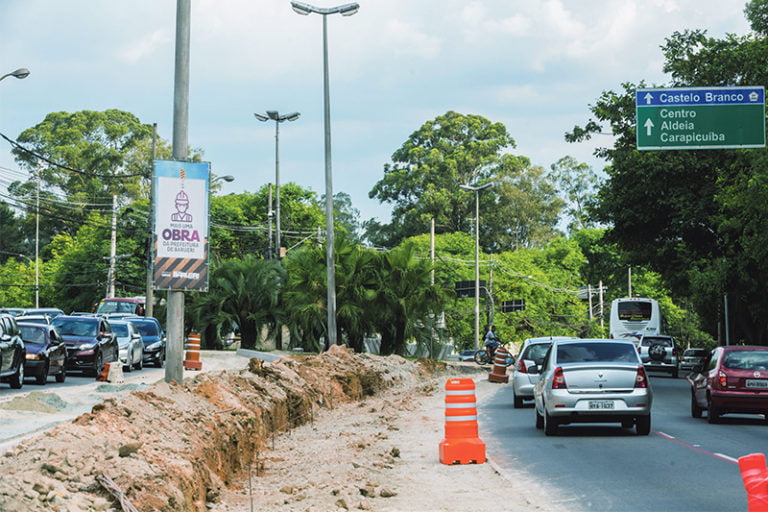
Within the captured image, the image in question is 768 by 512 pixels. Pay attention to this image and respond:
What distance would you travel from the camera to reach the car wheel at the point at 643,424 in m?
18.1

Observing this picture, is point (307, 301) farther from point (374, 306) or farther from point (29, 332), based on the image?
point (29, 332)

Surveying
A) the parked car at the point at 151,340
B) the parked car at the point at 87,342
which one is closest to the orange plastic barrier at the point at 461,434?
the parked car at the point at 87,342

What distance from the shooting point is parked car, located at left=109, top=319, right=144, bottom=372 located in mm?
34031

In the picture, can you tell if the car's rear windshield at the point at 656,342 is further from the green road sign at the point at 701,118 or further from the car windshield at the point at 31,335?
the car windshield at the point at 31,335

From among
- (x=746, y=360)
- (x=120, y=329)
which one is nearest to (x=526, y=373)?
(x=746, y=360)

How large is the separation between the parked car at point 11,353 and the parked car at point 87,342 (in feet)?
19.1

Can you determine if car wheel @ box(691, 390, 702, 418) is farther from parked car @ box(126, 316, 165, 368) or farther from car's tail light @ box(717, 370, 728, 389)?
parked car @ box(126, 316, 165, 368)

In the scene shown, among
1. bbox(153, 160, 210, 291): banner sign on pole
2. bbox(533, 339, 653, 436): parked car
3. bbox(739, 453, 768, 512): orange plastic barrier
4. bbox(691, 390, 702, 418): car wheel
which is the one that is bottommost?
bbox(691, 390, 702, 418): car wheel

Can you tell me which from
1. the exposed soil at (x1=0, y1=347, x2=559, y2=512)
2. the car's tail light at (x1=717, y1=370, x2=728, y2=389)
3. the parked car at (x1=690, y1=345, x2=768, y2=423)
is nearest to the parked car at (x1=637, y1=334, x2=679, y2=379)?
the parked car at (x1=690, y1=345, x2=768, y2=423)

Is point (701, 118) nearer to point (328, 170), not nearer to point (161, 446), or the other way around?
point (328, 170)

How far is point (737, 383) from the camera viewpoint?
20766 millimetres

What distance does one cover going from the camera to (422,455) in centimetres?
1556

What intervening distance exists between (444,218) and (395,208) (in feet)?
20.7

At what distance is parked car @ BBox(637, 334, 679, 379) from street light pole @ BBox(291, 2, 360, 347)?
1823 cm
